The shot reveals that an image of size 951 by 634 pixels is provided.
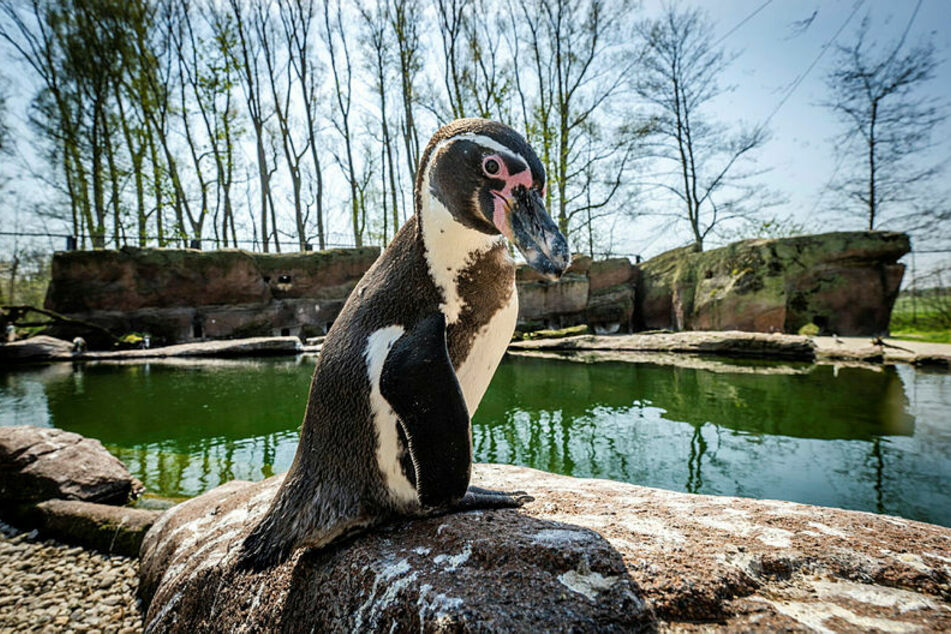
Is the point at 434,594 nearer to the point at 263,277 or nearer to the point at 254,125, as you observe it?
the point at 263,277

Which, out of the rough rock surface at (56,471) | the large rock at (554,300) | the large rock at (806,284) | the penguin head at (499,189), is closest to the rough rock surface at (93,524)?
the rough rock surface at (56,471)

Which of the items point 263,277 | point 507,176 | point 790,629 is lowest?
point 790,629

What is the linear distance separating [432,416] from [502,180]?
576 mm

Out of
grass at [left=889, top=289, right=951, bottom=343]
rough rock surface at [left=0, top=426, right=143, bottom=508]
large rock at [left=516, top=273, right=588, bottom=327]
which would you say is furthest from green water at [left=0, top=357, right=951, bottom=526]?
large rock at [left=516, top=273, right=588, bottom=327]

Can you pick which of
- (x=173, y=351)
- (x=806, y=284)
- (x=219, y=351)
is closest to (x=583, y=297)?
(x=806, y=284)

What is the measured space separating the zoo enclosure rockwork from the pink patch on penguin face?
12.6 meters

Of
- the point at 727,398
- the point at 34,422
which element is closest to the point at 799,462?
the point at 727,398

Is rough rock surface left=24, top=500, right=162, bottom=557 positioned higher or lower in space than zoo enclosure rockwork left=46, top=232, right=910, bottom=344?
lower

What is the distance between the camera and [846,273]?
35.8 feet

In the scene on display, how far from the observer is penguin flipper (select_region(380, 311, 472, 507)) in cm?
99

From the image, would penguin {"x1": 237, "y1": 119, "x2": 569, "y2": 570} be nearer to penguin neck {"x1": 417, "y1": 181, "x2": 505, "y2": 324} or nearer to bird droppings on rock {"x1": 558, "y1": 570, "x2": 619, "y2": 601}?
penguin neck {"x1": 417, "y1": 181, "x2": 505, "y2": 324}

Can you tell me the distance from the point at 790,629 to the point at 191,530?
6.42 ft

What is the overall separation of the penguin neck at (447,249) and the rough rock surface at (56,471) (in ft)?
11.2

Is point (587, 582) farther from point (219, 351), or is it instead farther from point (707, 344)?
point (219, 351)
